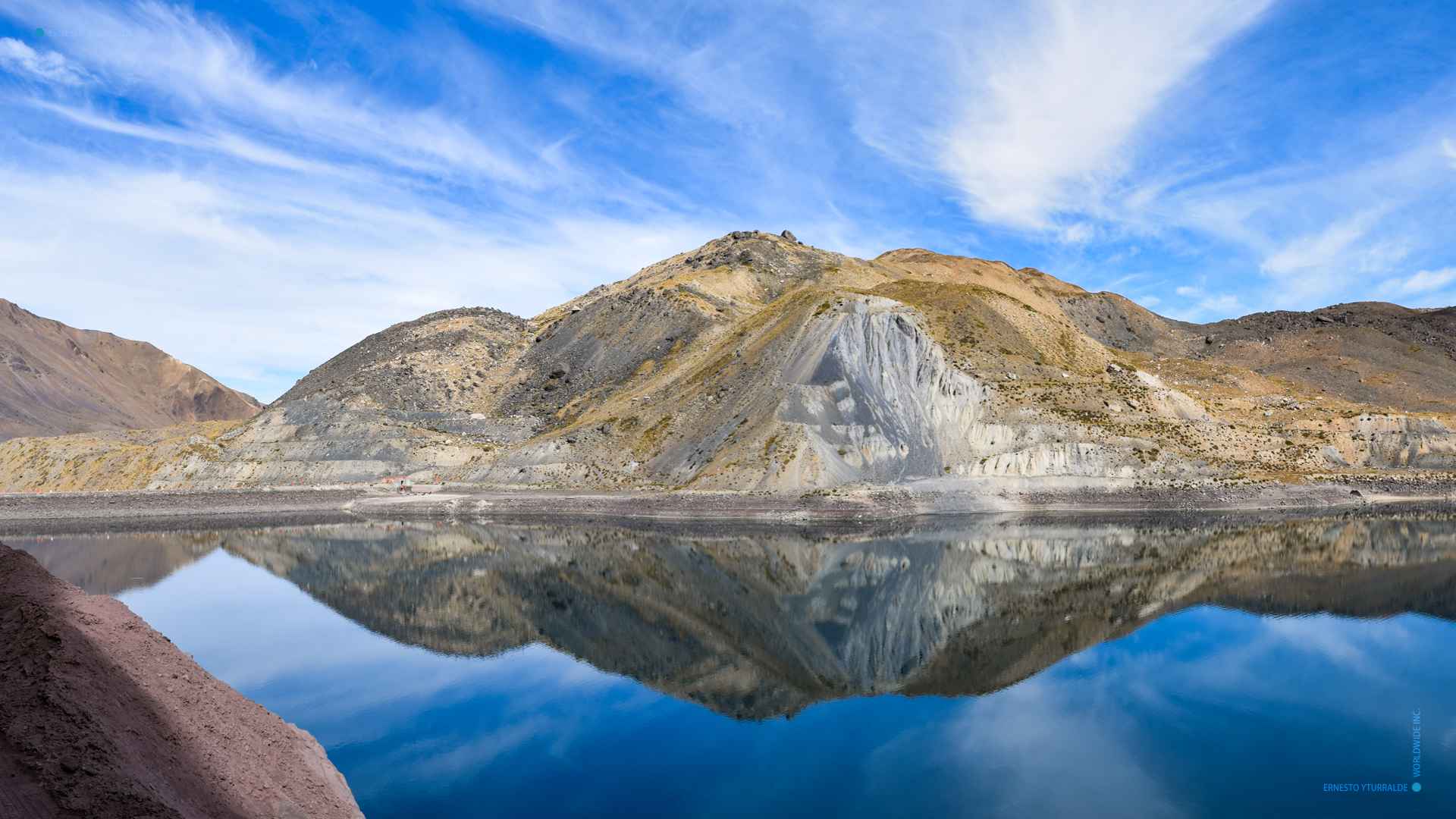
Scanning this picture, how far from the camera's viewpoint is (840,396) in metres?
79.4

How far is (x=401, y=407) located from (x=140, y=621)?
101787 mm

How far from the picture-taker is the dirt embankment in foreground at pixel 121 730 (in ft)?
37.6

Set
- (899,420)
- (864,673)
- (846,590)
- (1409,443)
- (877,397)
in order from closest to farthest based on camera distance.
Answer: (864,673) < (846,590) < (899,420) < (877,397) < (1409,443)

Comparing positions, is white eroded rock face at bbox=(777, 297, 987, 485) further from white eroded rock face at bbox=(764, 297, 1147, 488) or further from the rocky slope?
the rocky slope

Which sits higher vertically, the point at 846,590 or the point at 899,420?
the point at 899,420

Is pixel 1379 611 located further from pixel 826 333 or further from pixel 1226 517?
pixel 826 333

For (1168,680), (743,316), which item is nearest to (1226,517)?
(1168,680)

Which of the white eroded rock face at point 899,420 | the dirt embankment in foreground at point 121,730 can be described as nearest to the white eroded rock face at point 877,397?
the white eroded rock face at point 899,420

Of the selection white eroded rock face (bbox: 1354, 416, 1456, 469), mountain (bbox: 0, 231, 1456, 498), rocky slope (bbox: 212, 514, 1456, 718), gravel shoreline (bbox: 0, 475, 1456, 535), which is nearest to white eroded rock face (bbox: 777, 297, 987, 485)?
mountain (bbox: 0, 231, 1456, 498)

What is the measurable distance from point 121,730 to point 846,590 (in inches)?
1269

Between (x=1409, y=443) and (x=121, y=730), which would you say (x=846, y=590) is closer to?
(x=121, y=730)

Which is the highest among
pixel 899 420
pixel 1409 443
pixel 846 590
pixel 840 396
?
pixel 840 396

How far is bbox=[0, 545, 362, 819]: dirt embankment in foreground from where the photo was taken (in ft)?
37.6

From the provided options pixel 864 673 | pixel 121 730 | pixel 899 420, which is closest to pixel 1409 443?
pixel 899 420
